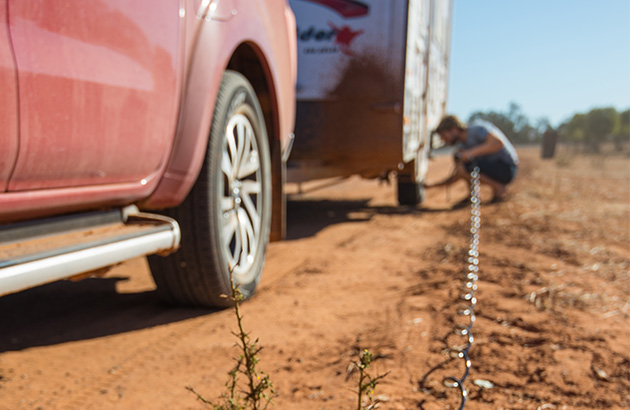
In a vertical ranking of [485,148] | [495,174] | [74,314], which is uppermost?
[485,148]

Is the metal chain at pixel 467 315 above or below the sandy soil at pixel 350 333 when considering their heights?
above

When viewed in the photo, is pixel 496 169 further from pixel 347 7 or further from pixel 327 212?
pixel 347 7

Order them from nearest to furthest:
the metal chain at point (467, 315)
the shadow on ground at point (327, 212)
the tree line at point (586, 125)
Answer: the metal chain at point (467, 315) → the shadow on ground at point (327, 212) → the tree line at point (586, 125)

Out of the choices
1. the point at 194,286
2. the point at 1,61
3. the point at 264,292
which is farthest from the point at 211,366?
the point at 1,61

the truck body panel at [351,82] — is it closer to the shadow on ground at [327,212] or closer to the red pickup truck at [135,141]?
the shadow on ground at [327,212]

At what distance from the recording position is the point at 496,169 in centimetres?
751

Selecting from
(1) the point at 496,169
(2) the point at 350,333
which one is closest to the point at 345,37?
(1) the point at 496,169

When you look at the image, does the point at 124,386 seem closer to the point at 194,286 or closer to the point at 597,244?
the point at 194,286

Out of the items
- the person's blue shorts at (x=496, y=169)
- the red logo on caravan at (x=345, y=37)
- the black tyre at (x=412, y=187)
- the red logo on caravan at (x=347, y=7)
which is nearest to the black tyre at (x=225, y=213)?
the red logo on caravan at (x=345, y=37)

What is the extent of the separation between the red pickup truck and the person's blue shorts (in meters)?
5.05

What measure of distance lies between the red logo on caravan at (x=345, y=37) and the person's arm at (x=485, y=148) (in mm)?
2931

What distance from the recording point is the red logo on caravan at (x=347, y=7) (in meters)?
5.18

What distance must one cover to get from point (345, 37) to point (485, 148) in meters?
3.04

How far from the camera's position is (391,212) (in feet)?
22.6
